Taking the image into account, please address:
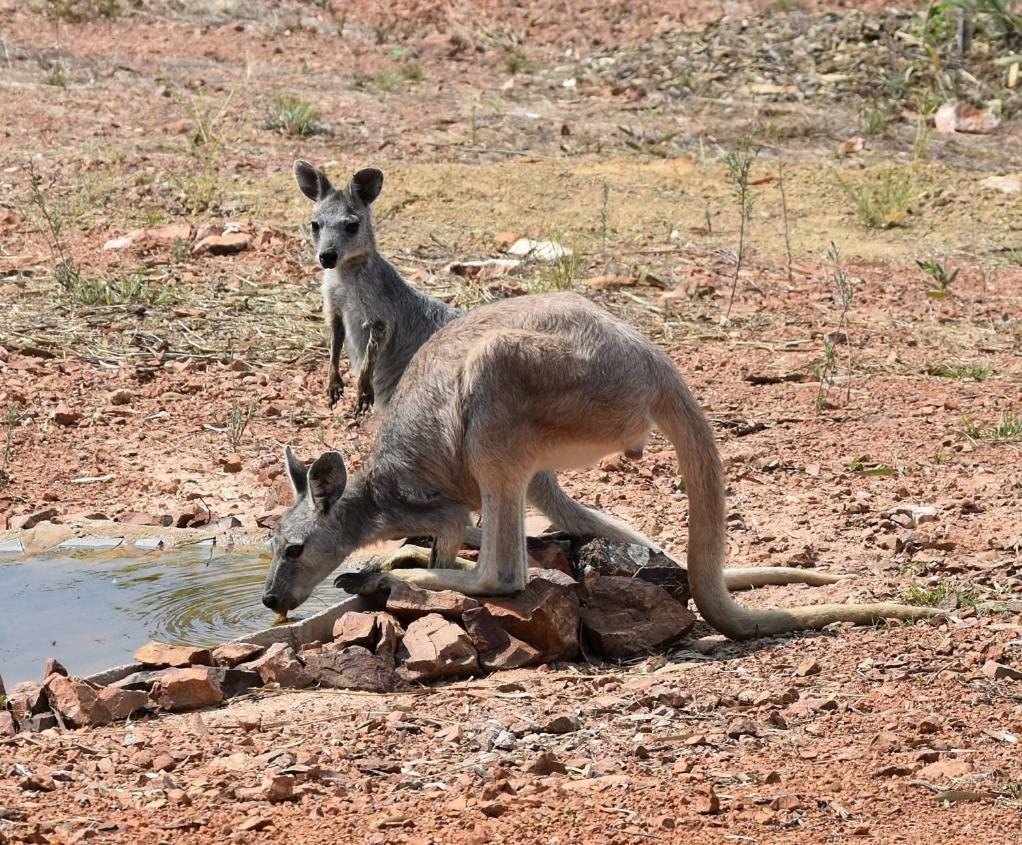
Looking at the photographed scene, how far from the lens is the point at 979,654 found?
17.9 feet

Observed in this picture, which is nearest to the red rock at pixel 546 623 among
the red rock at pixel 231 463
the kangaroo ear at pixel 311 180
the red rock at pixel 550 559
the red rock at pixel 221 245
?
the red rock at pixel 550 559

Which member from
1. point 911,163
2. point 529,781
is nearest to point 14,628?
point 529,781

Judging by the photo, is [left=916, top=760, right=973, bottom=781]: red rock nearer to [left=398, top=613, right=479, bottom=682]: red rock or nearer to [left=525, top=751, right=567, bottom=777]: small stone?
[left=525, top=751, right=567, bottom=777]: small stone

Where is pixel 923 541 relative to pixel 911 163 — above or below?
below

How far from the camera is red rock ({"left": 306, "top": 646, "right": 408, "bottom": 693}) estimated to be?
553cm

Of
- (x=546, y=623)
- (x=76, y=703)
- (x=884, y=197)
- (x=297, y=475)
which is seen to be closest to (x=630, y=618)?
(x=546, y=623)

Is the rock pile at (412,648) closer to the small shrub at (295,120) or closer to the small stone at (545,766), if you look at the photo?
the small stone at (545,766)

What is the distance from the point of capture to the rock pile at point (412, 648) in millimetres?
5176

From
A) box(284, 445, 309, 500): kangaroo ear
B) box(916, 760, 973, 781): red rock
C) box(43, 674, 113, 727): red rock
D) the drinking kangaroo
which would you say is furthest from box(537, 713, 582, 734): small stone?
the drinking kangaroo

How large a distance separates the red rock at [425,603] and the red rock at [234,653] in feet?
1.74

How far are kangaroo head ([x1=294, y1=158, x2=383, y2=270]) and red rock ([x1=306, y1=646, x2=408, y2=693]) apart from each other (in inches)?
129

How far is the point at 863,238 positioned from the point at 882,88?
15.2 ft

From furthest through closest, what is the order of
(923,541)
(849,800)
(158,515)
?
(158,515), (923,541), (849,800)

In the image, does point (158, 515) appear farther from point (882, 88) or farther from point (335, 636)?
point (882, 88)
